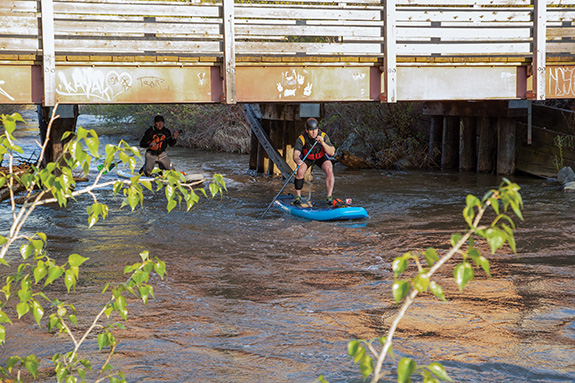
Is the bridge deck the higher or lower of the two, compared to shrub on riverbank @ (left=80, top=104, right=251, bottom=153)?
higher

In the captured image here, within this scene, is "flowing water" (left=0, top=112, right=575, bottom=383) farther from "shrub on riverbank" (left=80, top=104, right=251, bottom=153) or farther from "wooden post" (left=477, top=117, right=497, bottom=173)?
"shrub on riverbank" (left=80, top=104, right=251, bottom=153)

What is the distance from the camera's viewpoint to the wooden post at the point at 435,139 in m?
19.4

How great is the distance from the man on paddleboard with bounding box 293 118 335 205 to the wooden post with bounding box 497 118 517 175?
6490 millimetres

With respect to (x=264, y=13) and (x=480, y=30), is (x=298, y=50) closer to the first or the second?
(x=264, y=13)

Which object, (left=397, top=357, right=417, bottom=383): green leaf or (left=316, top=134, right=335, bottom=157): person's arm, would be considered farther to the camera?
(left=316, top=134, right=335, bottom=157): person's arm

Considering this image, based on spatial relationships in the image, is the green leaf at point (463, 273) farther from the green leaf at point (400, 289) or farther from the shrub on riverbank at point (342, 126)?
the shrub on riverbank at point (342, 126)

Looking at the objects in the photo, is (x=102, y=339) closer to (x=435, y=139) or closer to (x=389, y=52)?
(x=389, y=52)

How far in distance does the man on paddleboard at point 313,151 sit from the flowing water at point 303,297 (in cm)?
72

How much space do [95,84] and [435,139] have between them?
11.7 meters

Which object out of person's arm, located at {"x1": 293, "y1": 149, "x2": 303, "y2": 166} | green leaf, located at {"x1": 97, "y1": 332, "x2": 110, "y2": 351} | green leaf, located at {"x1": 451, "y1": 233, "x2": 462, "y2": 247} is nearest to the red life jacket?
person's arm, located at {"x1": 293, "y1": 149, "x2": 303, "y2": 166}

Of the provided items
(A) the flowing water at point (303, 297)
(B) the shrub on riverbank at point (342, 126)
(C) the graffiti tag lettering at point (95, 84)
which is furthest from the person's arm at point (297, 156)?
(B) the shrub on riverbank at point (342, 126)

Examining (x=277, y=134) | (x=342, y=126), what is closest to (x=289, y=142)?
(x=277, y=134)

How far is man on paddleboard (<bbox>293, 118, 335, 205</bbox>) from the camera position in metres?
11.7

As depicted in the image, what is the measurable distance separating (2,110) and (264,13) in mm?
15919
